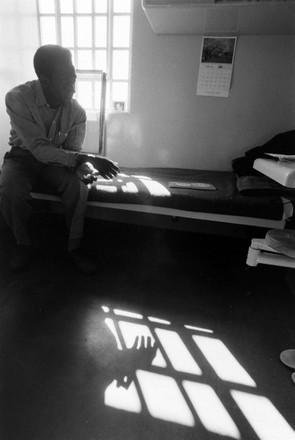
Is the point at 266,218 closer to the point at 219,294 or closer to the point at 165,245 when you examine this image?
the point at 219,294

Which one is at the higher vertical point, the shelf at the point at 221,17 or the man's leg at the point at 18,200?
the shelf at the point at 221,17

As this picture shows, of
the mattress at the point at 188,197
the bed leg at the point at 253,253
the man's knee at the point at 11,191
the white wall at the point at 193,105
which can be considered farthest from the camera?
the white wall at the point at 193,105

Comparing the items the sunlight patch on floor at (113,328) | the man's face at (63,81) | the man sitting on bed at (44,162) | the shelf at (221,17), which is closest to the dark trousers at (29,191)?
the man sitting on bed at (44,162)

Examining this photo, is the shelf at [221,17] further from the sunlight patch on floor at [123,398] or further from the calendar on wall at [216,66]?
the sunlight patch on floor at [123,398]

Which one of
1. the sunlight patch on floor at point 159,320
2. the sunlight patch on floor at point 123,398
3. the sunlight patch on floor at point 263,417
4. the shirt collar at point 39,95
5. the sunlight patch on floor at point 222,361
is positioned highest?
the shirt collar at point 39,95

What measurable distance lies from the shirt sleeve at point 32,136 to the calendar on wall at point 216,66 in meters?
1.05

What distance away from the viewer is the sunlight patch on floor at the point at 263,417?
74 cm

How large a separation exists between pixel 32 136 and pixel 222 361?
4.35ft

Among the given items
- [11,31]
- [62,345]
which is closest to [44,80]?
[11,31]

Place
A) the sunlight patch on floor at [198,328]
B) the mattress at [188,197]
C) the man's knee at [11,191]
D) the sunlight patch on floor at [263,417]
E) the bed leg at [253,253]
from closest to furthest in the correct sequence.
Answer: the sunlight patch on floor at [263,417], the bed leg at [253,253], the sunlight patch on floor at [198,328], the mattress at [188,197], the man's knee at [11,191]

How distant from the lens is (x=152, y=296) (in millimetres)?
1310

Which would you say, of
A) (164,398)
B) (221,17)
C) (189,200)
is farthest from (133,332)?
(221,17)

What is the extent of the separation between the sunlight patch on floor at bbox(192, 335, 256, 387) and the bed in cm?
56

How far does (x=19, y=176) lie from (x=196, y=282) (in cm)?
107
